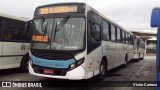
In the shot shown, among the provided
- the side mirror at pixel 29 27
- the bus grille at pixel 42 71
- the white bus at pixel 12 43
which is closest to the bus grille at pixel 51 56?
the bus grille at pixel 42 71

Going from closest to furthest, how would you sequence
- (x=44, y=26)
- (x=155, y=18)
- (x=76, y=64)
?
1. (x=155, y=18)
2. (x=76, y=64)
3. (x=44, y=26)

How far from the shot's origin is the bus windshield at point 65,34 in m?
8.94

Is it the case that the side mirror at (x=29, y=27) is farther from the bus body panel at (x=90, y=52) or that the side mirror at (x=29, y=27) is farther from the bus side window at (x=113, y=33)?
the bus side window at (x=113, y=33)

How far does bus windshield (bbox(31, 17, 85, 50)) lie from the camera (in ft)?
29.3

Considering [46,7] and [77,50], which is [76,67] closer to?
[77,50]

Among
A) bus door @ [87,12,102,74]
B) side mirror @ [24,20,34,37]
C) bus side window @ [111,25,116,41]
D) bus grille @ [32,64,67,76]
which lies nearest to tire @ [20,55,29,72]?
side mirror @ [24,20,34,37]

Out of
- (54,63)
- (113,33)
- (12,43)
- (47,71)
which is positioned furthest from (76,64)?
(113,33)

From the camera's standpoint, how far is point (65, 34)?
356 inches

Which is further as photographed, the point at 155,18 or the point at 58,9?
the point at 58,9

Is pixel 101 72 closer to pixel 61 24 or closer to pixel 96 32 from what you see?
pixel 96 32

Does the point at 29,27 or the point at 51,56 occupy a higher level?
the point at 29,27

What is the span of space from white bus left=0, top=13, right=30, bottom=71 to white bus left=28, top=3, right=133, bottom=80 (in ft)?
7.13

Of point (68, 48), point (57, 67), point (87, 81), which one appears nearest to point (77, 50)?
point (68, 48)

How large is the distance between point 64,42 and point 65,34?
275 mm
